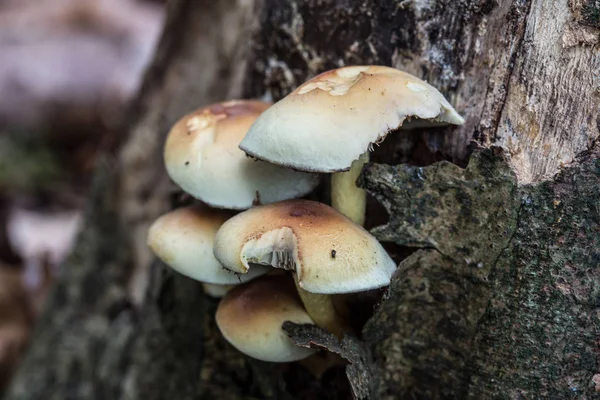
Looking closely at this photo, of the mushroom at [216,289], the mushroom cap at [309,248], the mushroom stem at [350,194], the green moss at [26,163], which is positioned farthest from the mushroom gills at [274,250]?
the green moss at [26,163]

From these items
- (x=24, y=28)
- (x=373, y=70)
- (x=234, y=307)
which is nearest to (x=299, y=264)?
(x=234, y=307)

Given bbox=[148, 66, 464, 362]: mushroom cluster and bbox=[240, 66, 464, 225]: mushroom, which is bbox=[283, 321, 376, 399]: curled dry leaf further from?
bbox=[240, 66, 464, 225]: mushroom

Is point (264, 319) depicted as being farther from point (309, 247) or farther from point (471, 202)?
point (471, 202)

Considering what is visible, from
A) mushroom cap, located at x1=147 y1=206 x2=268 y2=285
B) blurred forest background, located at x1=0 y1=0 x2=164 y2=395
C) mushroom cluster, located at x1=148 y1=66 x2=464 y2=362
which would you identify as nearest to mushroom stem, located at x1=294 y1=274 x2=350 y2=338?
mushroom cluster, located at x1=148 y1=66 x2=464 y2=362

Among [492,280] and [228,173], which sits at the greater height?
[228,173]

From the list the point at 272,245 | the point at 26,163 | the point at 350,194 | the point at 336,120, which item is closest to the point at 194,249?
the point at 272,245

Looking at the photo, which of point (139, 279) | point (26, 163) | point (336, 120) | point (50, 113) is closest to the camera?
point (336, 120)
